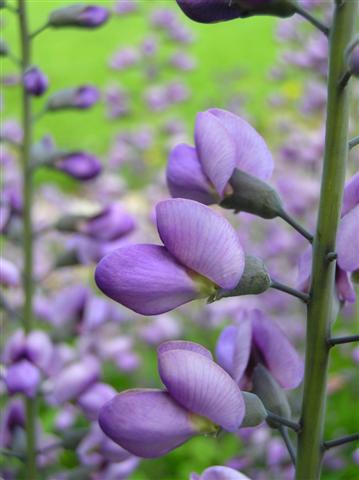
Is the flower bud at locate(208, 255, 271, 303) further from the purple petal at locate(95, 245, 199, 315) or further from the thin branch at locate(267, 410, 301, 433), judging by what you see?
the thin branch at locate(267, 410, 301, 433)

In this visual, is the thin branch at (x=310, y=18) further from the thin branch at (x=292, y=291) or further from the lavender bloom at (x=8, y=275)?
the lavender bloom at (x=8, y=275)

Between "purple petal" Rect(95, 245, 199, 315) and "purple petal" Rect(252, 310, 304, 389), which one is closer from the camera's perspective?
"purple petal" Rect(95, 245, 199, 315)

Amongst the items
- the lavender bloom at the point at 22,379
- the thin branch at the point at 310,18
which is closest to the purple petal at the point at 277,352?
the thin branch at the point at 310,18

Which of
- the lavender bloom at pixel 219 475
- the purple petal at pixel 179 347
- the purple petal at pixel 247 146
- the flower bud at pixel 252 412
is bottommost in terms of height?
the lavender bloom at pixel 219 475

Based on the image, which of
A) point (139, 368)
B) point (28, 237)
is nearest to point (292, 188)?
point (139, 368)

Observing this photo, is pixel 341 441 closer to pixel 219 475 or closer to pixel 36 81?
pixel 219 475

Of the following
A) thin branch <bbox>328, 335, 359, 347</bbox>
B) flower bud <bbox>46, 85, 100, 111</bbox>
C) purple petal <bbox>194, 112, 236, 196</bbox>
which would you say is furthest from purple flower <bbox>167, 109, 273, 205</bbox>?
flower bud <bbox>46, 85, 100, 111</bbox>
